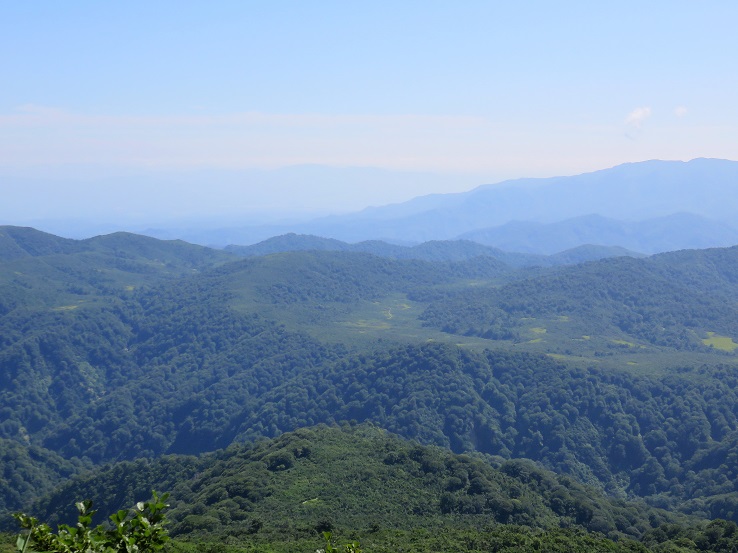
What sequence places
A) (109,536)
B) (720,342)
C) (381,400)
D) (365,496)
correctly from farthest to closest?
1. (720,342)
2. (381,400)
3. (365,496)
4. (109,536)

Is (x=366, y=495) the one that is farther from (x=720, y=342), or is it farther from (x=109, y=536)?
(x=720, y=342)

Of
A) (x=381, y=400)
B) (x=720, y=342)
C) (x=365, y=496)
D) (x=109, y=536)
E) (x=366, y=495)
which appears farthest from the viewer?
(x=720, y=342)

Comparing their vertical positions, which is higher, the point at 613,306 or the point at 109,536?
the point at 109,536

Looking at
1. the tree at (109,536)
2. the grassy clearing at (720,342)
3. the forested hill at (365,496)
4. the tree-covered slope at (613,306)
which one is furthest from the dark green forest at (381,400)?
the tree at (109,536)

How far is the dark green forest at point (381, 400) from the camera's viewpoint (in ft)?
164

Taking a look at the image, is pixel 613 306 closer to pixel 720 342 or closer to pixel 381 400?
pixel 720 342

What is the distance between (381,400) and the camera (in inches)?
4269

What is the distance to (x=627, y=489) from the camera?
275ft

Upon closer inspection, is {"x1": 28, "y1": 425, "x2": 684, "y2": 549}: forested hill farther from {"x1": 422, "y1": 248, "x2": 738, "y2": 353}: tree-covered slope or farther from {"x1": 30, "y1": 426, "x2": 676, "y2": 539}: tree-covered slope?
{"x1": 422, "y1": 248, "x2": 738, "y2": 353}: tree-covered slope

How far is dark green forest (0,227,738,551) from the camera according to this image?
5012 centimetres

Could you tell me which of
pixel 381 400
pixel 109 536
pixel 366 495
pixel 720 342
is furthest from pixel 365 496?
pixel 720 342

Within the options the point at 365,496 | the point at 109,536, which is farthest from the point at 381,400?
the point at 109,536

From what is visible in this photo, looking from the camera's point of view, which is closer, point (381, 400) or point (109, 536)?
point (109, 536)

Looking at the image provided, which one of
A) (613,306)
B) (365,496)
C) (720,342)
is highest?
(365,496)
